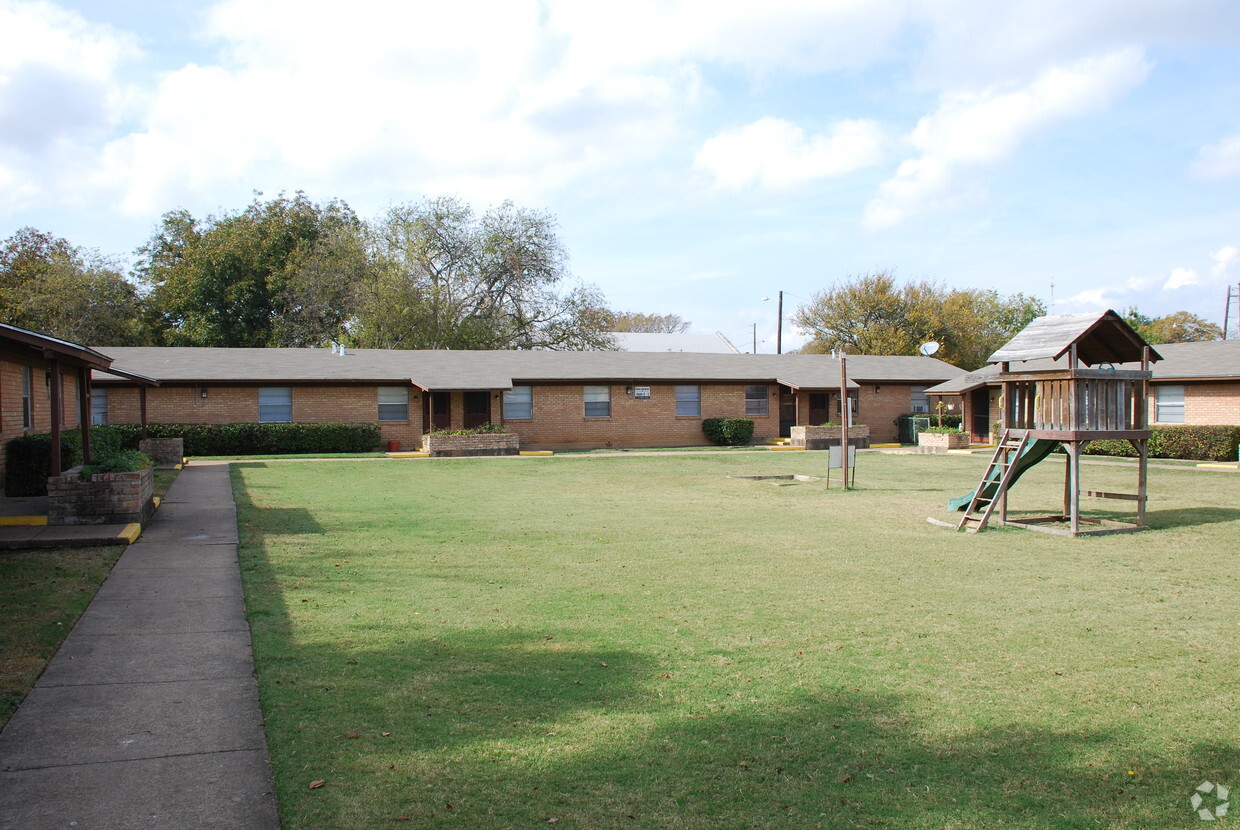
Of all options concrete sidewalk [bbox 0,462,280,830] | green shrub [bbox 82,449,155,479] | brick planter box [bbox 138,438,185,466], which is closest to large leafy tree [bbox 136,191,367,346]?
brick planter box [bbox 138,438,185,466]

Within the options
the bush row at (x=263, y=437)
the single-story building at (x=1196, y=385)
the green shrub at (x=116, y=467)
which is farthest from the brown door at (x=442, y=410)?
the green shrub at (x=116, y=467)

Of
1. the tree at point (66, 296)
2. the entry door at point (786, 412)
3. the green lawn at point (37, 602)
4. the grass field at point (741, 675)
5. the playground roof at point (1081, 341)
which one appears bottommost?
the grass field at point (741, 675)

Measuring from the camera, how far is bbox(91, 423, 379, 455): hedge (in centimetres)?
2730

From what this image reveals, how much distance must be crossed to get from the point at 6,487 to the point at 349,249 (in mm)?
34063

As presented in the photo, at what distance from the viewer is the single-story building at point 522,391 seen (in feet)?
94.7

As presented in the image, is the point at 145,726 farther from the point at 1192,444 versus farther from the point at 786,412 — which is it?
the point at 786,412

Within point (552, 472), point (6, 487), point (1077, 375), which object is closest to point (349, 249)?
point (552, 472)

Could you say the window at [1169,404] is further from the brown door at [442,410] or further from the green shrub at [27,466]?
the green shrub at [27,466]

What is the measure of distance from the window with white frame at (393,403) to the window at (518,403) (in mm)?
3671

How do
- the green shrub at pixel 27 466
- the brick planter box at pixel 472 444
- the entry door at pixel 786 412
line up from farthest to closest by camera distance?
1. the entry door at pixel 786 412
2. the brick planter box at pixel 472 444
3. the green shrub at pixel 27 466

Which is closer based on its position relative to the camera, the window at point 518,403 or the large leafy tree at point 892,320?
the window at point 518,403

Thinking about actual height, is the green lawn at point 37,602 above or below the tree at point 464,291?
below

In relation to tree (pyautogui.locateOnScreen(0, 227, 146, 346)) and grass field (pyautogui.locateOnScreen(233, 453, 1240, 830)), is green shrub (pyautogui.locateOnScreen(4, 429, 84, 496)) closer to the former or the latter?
grass field (pyautogui.locateOnScreen(233, 453, 1240, 830))

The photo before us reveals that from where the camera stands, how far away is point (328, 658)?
586cm
